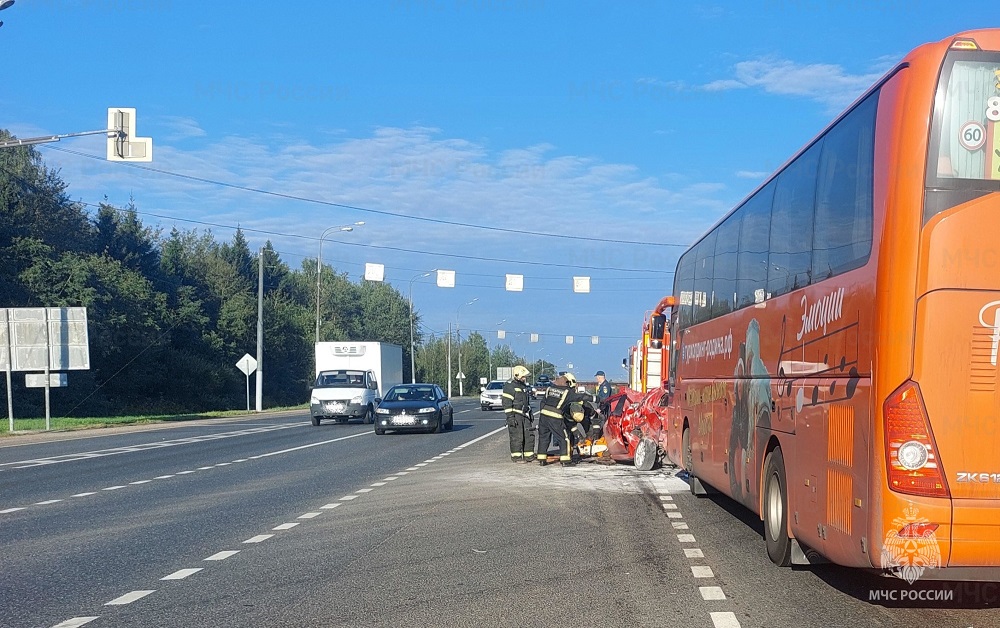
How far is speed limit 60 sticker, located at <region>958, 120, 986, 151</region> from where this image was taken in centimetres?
625

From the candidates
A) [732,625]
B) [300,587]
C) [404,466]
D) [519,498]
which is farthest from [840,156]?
[404,466]

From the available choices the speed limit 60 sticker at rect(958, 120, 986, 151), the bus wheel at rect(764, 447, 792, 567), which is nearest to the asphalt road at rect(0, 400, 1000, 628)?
the bus wheel at rect(764, 447, 792, 567)

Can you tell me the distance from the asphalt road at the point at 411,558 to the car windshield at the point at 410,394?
13439 millimetres

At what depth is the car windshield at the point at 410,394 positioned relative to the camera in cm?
3209

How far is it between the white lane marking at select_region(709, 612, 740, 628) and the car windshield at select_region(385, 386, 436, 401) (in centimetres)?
2505

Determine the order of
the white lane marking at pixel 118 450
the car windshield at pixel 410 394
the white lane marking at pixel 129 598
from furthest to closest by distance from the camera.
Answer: the car windshield at pixel 410 394, the white lane marking at pixel 118 450, the white lane marking at pixel 129 598

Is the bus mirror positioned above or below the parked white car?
above

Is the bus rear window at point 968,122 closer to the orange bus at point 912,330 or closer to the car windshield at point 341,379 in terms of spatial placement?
the orange bus at point 912,330

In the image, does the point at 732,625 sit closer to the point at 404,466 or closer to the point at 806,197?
the point at 806,197

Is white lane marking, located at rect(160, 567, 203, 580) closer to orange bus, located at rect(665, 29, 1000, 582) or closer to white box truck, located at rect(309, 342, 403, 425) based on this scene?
orange bus, located at rect(665, 29, 1000, 582)

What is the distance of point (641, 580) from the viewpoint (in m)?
8.40

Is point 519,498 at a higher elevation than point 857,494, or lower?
lower

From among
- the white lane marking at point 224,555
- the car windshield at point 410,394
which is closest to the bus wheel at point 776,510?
the white lane marking at point 224,555

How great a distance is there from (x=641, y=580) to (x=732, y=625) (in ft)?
5.47
